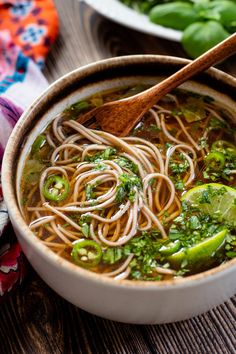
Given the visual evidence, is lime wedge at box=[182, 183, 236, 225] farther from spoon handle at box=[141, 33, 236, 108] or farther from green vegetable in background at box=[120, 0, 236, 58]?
green vegetable in background at box=[120, 0, 236, 58]

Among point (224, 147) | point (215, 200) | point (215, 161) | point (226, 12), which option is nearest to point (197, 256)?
point (215, 200)

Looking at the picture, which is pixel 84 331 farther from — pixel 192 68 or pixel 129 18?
pixel 129 18

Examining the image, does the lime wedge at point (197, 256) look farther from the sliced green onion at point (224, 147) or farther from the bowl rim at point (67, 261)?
the sliced green onion at point (224, 147)

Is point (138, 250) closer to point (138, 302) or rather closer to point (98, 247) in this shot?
point (98, 247)

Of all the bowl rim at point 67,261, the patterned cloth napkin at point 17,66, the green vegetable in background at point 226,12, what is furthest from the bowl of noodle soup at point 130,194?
the green vegetable in background at point 226,12

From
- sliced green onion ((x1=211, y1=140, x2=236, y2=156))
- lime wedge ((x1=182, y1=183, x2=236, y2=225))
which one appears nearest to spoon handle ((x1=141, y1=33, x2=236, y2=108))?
sliced green onion ((x1=211, y1=140, x2=236, y2=156))

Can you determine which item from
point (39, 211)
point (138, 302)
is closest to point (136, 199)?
point (39, 211)
